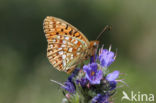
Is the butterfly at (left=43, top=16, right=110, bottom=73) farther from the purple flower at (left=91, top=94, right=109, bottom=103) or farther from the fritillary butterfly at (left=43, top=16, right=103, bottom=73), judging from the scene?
the purple flower at (left=91, top=94, right=109, bottom=103)

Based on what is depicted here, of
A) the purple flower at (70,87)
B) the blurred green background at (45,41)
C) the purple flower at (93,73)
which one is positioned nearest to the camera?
the purple flower at (93,73)

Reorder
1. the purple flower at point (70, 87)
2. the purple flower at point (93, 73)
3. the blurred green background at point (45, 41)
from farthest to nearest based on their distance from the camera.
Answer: the blurred green background at point (45, 41) → the purple flower at point (70, 87) → the purple flower at point (93, 73)

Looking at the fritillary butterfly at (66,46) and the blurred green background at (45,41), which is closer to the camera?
the fritillary butterfly at (66,46)

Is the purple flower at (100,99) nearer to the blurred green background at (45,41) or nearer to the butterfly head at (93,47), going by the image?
the butterfly head at (93,47)

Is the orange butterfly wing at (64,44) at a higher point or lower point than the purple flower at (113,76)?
higher

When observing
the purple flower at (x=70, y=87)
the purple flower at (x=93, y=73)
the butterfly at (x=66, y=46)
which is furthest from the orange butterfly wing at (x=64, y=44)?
the purple flower at (x=93, y=73)

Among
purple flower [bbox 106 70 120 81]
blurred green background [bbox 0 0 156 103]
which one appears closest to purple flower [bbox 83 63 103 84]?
purple flower [bbox 106 70 120 81]

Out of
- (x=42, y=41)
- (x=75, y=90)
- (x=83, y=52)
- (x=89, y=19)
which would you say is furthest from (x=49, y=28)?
(x=89, y=19)

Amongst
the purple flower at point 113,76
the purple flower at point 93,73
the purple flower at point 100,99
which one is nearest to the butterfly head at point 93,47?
the purple flower at point 93,73

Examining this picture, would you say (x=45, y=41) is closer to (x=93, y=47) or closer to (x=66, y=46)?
(x=66, y=46)
